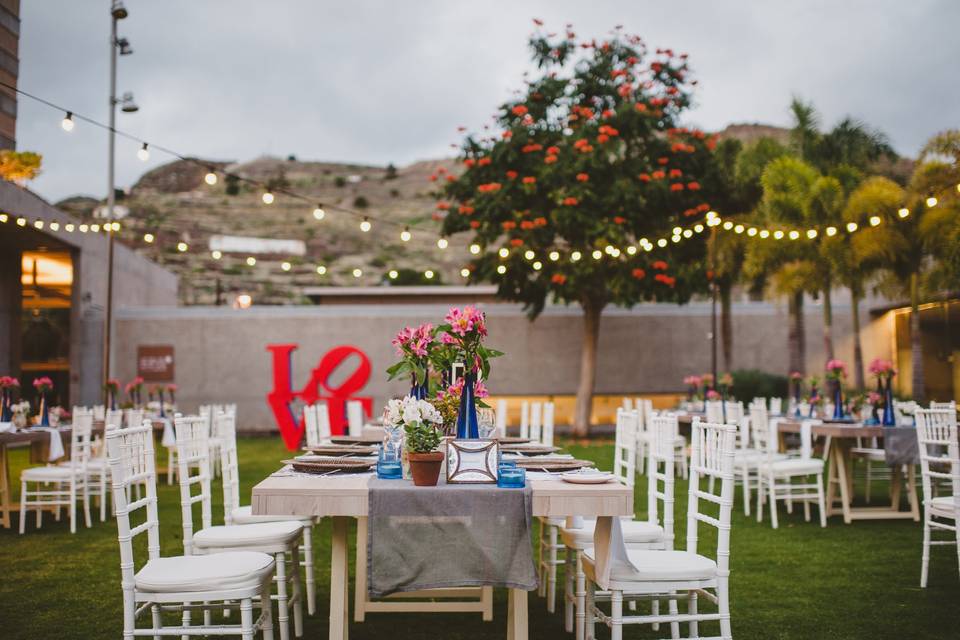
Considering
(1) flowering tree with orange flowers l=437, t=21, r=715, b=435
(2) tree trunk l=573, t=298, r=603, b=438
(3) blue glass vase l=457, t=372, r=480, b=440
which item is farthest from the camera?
(2) tree trunk l=573, t=298, r=603, b=438

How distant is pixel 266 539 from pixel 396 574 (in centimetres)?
108

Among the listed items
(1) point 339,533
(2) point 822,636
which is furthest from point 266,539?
(2) point 822,636

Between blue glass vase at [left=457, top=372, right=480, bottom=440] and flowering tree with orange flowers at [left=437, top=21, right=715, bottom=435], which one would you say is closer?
blue glass vase at [left=457, top=372, right=480, bottom=440]

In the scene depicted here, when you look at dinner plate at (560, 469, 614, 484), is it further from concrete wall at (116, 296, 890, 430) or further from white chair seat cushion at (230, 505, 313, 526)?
concrete wall at (116, 296, 890, 430)

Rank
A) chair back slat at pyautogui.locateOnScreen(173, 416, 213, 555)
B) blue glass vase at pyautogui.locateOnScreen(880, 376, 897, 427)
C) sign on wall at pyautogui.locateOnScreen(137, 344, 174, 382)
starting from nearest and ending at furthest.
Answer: chair back slat at pyautogui.locateOnScreen(173, 416, 213, 555) → blue glass vase at pyautogui.locateOnScreen(880, 376, 897, 427) → sign on wall at pyautogui.locateOnScreen(137, 344, 174, 382)

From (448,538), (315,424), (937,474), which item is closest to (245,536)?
(448,538)

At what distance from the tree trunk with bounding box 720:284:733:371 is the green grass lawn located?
9.81 m

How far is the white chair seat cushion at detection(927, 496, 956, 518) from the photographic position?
493cm

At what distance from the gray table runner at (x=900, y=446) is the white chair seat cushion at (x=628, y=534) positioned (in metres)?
3.85

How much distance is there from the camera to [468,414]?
3.76 meters

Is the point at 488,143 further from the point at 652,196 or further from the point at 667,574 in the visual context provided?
the point at 667,574

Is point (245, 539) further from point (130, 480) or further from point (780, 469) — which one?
point (780, 469)

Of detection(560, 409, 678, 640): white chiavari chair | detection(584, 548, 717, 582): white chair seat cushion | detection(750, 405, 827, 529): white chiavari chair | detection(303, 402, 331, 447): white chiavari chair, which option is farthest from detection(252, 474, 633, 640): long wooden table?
detection(750, 405, 827, 529): white chiavari chair

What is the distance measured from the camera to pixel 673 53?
50.6ft
